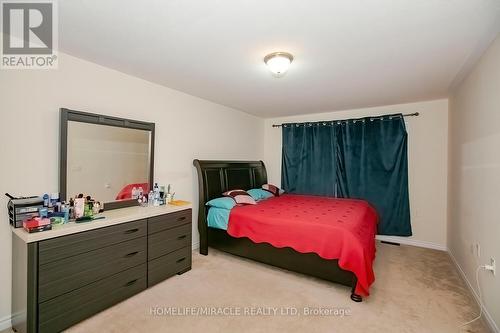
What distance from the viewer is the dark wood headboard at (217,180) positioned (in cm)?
334

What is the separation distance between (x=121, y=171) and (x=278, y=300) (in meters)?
2.14

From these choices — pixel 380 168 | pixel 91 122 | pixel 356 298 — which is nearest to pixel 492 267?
pixel 356 298

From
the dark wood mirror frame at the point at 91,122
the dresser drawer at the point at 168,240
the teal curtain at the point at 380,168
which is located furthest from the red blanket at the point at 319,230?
the dark wood mirror frame at the point at 91,122

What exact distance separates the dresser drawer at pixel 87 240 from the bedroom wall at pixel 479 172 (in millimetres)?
3044

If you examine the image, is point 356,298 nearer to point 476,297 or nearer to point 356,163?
point 476,297

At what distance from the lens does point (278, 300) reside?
2264 mm

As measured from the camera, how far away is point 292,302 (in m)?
2.24

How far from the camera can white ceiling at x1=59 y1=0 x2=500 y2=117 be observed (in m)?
1.50

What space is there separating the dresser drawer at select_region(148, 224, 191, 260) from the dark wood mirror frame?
520mm

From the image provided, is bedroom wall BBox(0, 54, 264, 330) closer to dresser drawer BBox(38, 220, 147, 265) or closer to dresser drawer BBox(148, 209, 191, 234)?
dresser drawer BBox(38, 220, 147, 265)

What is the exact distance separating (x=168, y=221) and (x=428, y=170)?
13.0 ft

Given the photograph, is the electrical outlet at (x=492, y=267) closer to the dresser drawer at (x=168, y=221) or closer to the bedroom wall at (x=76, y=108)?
the dresser drawer at (x=168, y=221)

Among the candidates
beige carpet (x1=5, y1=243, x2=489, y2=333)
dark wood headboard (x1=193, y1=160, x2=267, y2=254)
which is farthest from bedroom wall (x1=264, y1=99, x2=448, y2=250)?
dark wood headboard (x1=193, y1=160, x2=267, y2=254)

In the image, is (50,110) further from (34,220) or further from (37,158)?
(34,220)
